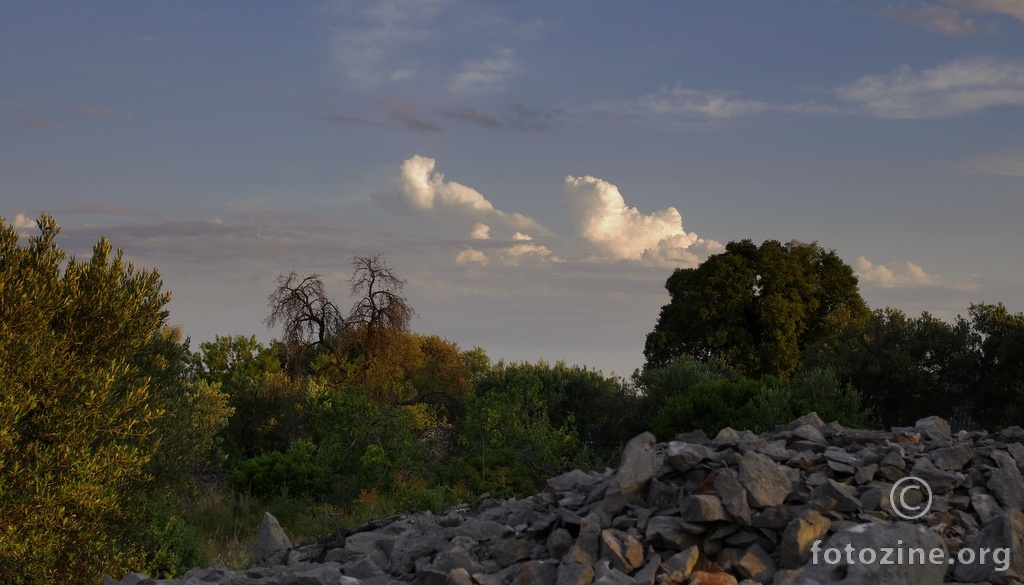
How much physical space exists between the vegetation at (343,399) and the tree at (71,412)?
3cm

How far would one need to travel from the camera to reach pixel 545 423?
718 inches

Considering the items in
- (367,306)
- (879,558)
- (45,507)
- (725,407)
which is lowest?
(45,507)

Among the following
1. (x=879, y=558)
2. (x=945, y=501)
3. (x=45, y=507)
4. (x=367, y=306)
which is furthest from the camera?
(x=367, y=306)

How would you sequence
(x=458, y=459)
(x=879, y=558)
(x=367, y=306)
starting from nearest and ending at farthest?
(x=879, y=558), (x=458, y=459), (x=367, y=306)

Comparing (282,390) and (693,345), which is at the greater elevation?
(693,345)

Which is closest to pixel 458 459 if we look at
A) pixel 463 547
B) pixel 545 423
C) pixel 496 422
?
pixel 496 422

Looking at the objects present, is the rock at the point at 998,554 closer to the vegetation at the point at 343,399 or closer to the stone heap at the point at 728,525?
the stone heap at the point at 728,525

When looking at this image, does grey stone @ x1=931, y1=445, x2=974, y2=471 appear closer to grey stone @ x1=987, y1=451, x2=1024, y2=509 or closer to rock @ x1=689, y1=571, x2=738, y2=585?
grey stone @ x1=987, y1=451, x2=1024, y2=509

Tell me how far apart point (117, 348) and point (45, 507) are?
2.39 m

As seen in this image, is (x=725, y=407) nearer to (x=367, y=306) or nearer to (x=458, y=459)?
(x=458, y=459)

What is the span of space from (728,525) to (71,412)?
326 inches

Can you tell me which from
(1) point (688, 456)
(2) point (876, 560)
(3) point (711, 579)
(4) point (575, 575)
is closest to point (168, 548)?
(4) point (575, 575)

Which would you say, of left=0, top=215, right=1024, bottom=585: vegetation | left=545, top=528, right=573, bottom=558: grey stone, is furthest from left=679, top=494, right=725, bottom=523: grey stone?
left=0, top=215, right=1024, bottom=585: vegetation

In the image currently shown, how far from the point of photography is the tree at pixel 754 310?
106ft
